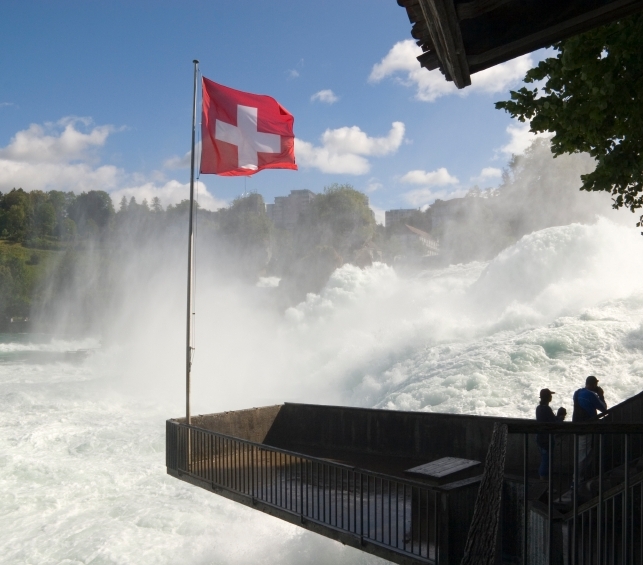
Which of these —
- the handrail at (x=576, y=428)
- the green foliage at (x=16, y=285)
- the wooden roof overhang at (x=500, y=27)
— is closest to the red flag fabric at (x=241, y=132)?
the wooden roof overhang at (x=500, y=27)

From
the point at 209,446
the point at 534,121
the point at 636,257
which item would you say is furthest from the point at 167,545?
the point at 636,257

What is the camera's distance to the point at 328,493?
380 inches

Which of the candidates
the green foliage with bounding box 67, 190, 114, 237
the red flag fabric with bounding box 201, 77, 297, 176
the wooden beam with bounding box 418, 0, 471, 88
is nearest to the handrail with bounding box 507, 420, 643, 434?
the wooden beam with bounding box 418, 0, 471, 88

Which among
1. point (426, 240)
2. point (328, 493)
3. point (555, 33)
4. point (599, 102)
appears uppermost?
point (426, 240)

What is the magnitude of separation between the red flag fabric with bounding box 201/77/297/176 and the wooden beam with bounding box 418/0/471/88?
972 cm

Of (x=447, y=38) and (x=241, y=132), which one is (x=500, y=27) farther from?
(x=241, y=132)

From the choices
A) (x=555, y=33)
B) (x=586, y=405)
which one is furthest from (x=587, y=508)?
(x=586, y=405)

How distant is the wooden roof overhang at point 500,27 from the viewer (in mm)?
3568

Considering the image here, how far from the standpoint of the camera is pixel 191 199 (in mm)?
13234

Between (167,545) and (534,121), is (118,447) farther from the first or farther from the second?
(534,121)

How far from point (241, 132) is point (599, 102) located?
7.82 meters

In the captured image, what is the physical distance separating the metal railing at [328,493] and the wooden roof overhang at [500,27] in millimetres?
5244

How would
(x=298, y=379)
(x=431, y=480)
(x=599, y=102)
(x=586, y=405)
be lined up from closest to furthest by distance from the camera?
(x=599, y=102), (x=431, y=480), (x=586, y=405), (x=298, y=379)

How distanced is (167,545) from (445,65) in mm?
16991
